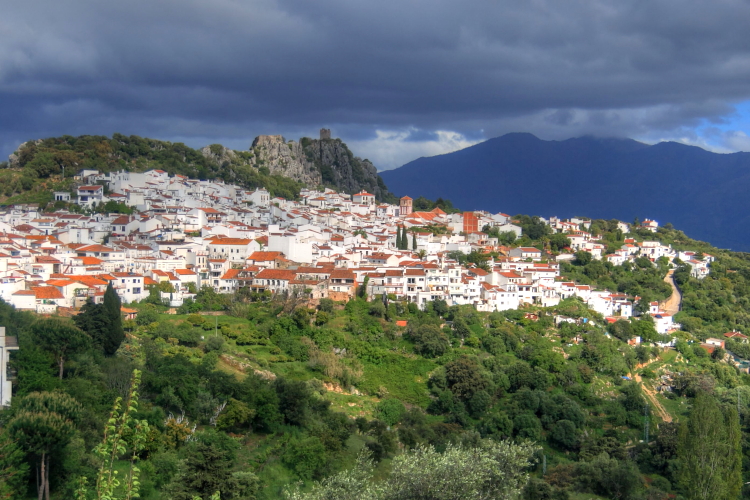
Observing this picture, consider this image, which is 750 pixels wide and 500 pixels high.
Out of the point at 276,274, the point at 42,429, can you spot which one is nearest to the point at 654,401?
the point at 276,274

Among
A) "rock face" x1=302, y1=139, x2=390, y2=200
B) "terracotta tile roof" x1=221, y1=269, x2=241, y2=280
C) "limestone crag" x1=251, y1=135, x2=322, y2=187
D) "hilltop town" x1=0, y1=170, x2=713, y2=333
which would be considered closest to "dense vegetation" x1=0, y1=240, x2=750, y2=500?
"hilltop town" x1=0, y1=170, x2=713, y2=333

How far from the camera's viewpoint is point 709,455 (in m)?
20.9

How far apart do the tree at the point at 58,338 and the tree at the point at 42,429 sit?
16.1 feet

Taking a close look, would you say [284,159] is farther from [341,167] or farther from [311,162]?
[341,167]

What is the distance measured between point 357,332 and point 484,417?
6816 mm

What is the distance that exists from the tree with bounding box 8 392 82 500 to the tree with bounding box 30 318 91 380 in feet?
16.1

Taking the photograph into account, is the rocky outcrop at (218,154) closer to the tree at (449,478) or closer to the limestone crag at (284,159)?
the limestone crag at (284,159)

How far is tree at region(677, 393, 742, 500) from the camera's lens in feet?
67.0

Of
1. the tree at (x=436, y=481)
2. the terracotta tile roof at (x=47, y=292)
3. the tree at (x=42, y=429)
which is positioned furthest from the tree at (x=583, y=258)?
the tree at (x=42, y=429)

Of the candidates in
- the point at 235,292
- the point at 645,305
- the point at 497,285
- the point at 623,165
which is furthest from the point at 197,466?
the point at 623,165

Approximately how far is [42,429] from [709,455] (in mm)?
18407

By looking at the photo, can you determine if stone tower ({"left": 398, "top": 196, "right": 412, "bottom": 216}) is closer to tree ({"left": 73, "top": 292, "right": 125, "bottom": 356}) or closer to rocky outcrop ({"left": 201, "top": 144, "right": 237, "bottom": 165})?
rocky outcrop ({"left": 201, "top": 144, "right": 237, "bottom": 165})

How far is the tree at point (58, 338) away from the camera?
743 inches

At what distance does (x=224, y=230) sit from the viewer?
41406mm
